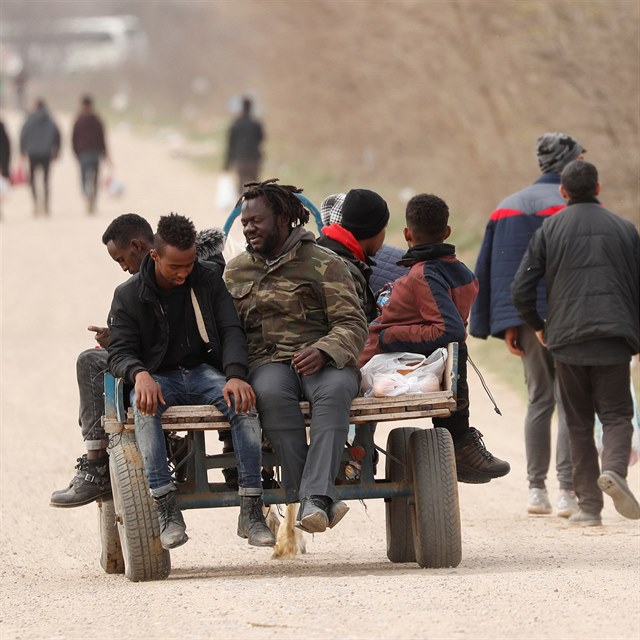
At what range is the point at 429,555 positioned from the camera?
7008mm

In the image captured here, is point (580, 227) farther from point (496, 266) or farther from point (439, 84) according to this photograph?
point (439, 84)

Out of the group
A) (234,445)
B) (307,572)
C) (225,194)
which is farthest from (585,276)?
(225,194)

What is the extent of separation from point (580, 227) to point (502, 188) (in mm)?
13065

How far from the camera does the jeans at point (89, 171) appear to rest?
27.1 meters

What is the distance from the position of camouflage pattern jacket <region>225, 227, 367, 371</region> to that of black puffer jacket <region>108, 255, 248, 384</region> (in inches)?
5.3

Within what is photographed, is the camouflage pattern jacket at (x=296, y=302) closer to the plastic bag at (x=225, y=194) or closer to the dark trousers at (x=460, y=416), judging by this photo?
the dark trousers at (x=460, y=416)

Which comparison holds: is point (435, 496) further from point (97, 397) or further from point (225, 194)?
point (225, 194)

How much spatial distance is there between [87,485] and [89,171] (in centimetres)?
2076

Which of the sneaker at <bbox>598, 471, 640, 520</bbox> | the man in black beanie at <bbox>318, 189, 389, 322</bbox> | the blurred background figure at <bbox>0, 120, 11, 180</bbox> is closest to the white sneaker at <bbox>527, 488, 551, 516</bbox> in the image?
the sneaker at <bbox>598, 471, 640, 520</bbox>

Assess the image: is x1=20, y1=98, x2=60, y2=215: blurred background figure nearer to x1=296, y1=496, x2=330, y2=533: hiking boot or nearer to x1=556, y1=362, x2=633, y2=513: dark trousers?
x1=556, y1=362, x2=633, y2=513: dark trousers

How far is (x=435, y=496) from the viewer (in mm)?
6965

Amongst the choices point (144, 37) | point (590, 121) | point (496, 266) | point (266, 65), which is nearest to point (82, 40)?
point (144, 37)

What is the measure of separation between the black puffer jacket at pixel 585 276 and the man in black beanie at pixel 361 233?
4.67ft

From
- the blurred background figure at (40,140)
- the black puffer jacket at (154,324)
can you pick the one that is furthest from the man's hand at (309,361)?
the blurred background figure at (40,140)
